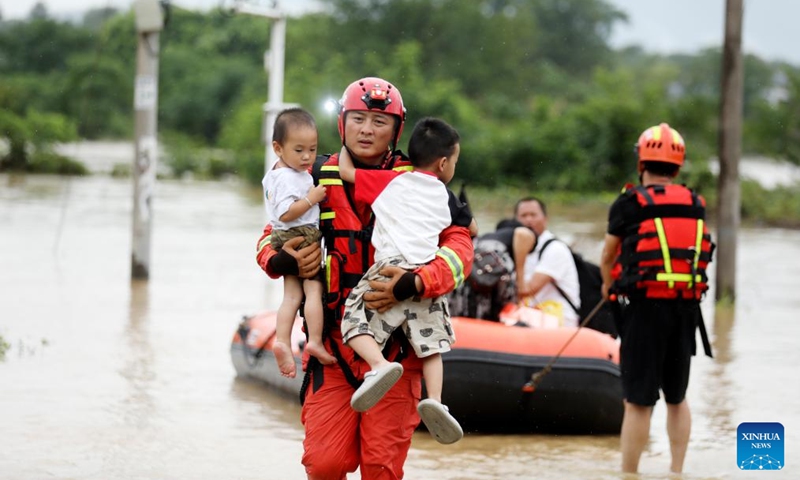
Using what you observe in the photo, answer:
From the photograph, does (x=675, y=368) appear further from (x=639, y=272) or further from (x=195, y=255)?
(x=195, y=255)

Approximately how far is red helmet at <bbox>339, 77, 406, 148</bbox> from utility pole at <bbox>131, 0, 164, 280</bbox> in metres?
10.1

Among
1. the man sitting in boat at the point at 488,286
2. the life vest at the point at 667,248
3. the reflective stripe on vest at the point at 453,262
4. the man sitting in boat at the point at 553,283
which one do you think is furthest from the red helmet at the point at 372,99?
the man sitting in boat at the point at 553,283

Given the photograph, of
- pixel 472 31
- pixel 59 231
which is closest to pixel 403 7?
pixel 472 31

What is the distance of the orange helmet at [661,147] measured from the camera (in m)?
6.89

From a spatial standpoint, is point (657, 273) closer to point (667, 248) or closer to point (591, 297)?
point (667, 248)

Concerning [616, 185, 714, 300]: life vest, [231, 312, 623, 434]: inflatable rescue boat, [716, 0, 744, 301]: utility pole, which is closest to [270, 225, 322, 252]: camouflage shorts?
[616, 185, 714, 300]: life vest

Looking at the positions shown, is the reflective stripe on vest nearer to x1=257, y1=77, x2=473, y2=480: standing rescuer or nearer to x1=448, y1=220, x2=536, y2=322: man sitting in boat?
x1=257, y1=77, x2=473, y2=480: standing rescuer

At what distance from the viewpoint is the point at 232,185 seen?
44.0m

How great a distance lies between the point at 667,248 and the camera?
6.68 m

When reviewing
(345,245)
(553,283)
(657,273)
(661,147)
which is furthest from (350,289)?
(553,283)

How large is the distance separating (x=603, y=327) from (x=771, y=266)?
495 inches

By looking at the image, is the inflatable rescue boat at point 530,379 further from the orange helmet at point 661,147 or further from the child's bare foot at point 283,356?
the child's bare foot at point 283,356

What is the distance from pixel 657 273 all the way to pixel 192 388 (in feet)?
13.4

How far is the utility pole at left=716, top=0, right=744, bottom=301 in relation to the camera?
14401 mm
